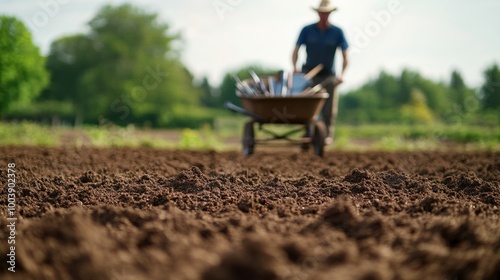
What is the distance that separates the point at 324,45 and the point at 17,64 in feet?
55.9

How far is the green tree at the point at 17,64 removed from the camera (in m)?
17.8

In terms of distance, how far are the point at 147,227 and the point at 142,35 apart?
112 ft

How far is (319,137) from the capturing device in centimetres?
698

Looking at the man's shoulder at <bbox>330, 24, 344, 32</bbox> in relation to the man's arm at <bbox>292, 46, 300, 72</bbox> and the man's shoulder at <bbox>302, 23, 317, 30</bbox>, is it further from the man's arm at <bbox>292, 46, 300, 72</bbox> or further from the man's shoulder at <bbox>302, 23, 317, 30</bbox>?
the man's arm at <bbox>292, 46, 300, 72</bbox>

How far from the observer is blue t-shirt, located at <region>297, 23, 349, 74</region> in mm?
7531

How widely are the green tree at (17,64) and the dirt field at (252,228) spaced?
14867 millimetres

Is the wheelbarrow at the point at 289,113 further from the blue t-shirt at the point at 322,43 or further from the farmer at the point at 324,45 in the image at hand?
the blue t-shirt at the point at 322,43

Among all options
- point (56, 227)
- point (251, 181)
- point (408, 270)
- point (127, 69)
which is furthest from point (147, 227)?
point (127, 69)

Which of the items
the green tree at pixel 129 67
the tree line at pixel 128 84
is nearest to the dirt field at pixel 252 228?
the tree line at pixel 128 84

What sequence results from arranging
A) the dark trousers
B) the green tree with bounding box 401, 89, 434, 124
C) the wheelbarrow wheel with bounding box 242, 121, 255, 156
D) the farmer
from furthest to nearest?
1. the green tree with bounding box 401, 89, 434, 124
2. the dark trousers
3. the farmer
4. the wheelbarrow wheel with bounding box 242, 121, 255, 156

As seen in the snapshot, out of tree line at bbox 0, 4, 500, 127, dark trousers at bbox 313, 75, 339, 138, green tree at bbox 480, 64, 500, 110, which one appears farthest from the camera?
tree line at bbox 0, 4, 500, 127

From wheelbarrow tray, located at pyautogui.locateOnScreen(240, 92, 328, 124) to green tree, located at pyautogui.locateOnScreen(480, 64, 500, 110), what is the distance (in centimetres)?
1759

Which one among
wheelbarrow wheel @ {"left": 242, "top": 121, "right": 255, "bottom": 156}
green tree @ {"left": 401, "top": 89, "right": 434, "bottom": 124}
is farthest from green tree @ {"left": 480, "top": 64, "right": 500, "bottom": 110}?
wheelbarrow wheel @ {"left": 242, "top": 121, "right": 255, "bottom": 156}

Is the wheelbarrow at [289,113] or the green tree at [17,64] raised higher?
the green tree at [17,64]
